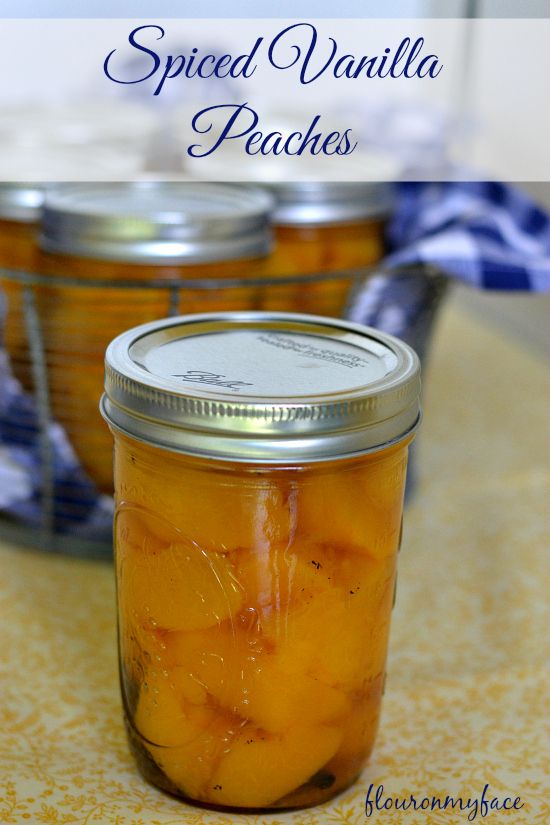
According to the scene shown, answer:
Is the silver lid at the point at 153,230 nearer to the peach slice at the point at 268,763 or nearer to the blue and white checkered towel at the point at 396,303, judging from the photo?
the blue and white checkered towel at the point at 396,303

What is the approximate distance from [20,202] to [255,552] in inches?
13.9

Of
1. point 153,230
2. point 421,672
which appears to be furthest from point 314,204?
point 421,672

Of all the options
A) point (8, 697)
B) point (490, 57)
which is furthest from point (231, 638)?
point (490, 57)

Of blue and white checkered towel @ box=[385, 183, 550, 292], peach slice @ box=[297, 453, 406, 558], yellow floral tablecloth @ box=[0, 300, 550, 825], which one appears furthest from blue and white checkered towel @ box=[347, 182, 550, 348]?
peach slice @ box=[297, 453, 406, 558]

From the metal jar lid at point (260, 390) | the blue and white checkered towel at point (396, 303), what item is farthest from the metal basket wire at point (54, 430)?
the metal jar lid at point (260, 390)

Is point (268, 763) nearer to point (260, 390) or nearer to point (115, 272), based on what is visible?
point (260, 390)

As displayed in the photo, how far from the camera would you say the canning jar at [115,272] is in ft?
1.81

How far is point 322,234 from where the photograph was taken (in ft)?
2.17

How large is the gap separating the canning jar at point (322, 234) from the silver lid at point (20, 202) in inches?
5.9
